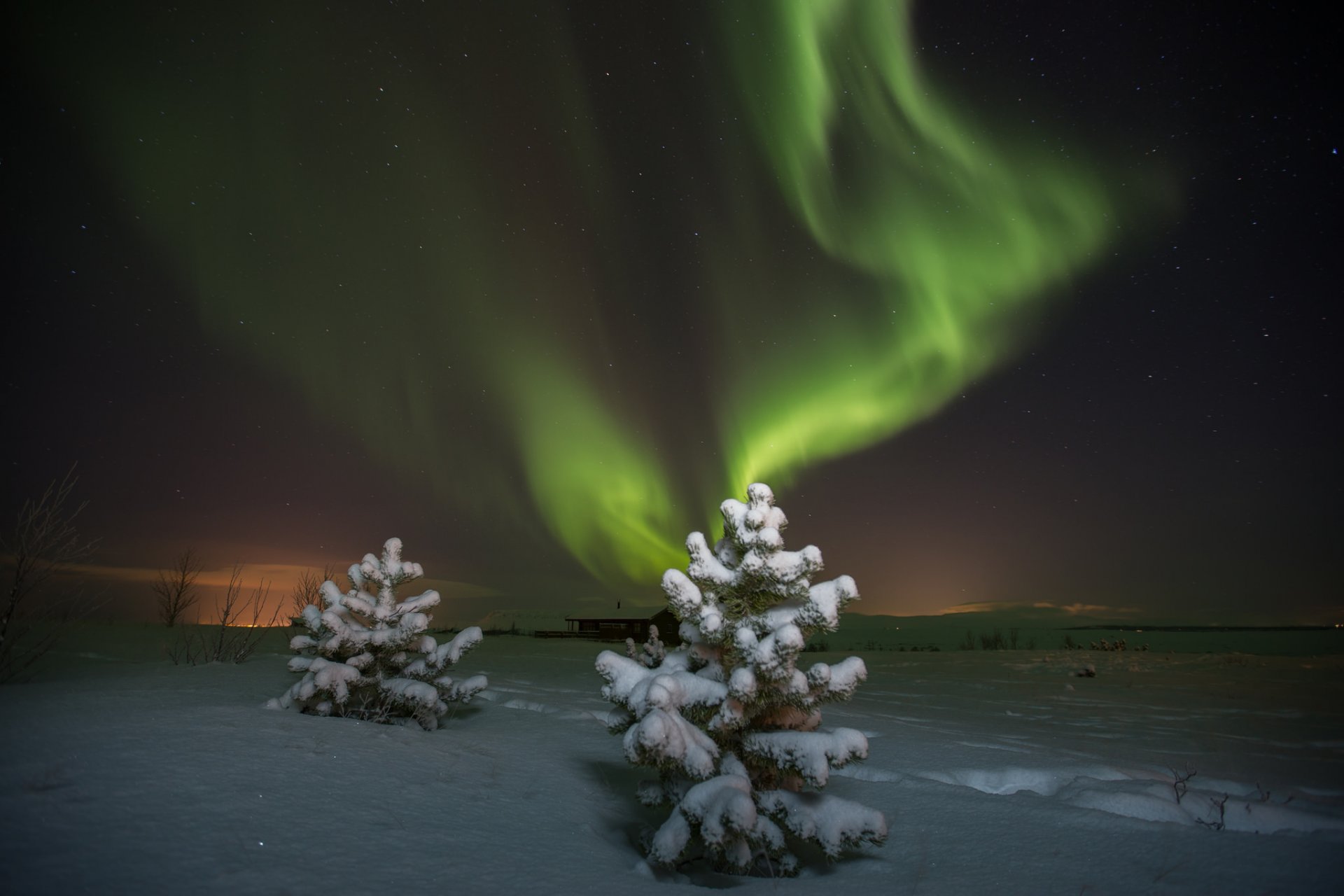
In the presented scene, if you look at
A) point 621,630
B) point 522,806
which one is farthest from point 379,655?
point 621,630

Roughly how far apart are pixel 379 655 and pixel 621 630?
126 ft

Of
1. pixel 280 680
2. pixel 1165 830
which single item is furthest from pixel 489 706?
pixel 1165 830

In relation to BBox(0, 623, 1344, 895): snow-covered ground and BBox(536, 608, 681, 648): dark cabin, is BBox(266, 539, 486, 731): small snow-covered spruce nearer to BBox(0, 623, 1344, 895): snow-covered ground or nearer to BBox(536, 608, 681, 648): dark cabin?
BBox(0, 623, 1344, 895): snow-covered ground

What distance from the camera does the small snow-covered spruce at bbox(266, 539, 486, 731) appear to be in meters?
5.98

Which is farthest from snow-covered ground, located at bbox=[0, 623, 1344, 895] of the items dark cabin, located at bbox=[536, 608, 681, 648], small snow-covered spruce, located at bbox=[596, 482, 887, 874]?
dark cabin, located at bbox=[536, 608, 681, 648]

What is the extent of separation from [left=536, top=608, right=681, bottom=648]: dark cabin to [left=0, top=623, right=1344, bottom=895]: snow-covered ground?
30.4 meters

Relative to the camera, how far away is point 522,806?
12.7ft

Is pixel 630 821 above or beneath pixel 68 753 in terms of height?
beneath

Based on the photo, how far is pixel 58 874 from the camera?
2.23 m

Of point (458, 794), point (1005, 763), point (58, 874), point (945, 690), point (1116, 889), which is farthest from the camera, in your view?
point (945, 690)

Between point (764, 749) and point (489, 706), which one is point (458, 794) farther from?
point (489, 706)

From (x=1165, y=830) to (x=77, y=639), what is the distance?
1746 centimetres

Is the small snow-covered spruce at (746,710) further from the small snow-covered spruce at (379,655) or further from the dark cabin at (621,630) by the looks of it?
the dark cabin at (621,630)

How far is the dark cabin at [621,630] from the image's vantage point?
38.5m
